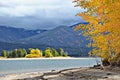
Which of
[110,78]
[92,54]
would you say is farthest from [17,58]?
[110,78]

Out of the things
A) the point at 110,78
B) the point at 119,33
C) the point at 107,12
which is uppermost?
the point at 107,12

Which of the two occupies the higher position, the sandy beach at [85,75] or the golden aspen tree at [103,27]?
the golden aspen tree at [103,27]

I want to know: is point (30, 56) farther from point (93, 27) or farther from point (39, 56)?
point (93, 27)

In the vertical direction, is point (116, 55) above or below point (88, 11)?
below

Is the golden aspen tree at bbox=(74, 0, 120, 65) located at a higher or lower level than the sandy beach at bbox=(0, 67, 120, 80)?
higher

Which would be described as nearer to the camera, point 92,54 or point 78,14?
point 78,14

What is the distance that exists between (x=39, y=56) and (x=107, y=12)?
163342 millimetres

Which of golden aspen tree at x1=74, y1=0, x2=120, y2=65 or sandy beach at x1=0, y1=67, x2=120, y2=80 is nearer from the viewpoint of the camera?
sandy beach at x1=0, y1=67, x2=120, y2=80

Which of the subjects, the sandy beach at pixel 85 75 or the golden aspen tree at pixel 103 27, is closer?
the sandy beach at pixel 85 75

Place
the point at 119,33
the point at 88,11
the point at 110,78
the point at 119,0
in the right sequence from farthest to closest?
the point at 88,11
the point at 119,33
the point at 119,0
the point at 110,78

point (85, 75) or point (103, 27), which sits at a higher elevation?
point (103, 27)

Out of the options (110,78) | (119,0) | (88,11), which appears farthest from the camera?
(88,11)

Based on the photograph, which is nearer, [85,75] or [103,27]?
[85,75]

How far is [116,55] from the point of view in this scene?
3488 centimetres
